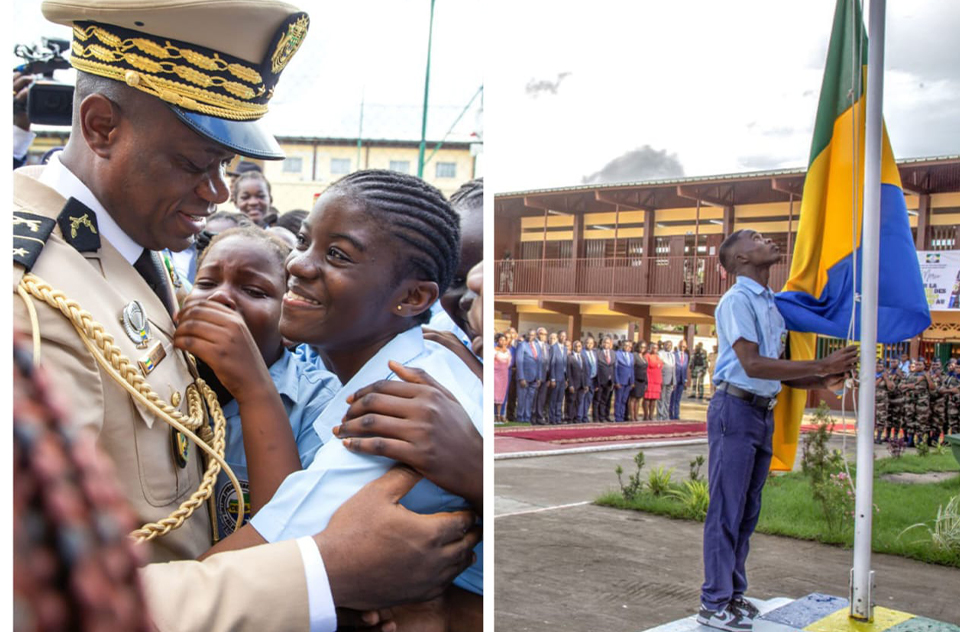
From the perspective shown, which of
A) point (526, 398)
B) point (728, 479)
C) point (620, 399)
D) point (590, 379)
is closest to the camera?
point (728, 479)

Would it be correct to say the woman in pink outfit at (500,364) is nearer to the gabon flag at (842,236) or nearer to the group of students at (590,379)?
the group of students at (590,379)

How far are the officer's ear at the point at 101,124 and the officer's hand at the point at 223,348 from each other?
263 mm

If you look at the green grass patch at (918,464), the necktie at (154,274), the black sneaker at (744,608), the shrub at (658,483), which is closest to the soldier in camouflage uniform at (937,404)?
the green grass patch at (918,464)

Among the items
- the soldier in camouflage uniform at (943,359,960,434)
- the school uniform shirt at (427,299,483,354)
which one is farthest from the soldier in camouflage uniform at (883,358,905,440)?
the school uniform shirt at (427,299,483,354)

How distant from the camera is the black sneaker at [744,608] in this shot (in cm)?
382

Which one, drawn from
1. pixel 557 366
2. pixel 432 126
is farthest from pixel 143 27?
pixel 557 366

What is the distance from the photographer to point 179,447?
127cm

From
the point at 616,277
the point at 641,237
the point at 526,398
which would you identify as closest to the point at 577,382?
the point at 526,398

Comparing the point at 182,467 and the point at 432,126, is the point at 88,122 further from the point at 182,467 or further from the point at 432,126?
the point at 432,126

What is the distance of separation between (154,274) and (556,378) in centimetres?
1144

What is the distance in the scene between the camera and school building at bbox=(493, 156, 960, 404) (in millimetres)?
9539

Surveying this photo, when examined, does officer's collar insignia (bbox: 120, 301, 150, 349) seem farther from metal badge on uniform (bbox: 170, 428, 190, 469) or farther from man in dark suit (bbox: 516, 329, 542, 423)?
man in dark suit (bbox: 516, 329, 542, 423)

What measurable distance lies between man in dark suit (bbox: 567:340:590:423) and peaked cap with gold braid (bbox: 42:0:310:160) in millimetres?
11372

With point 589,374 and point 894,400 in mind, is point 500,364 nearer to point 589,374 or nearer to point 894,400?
point 589,374
